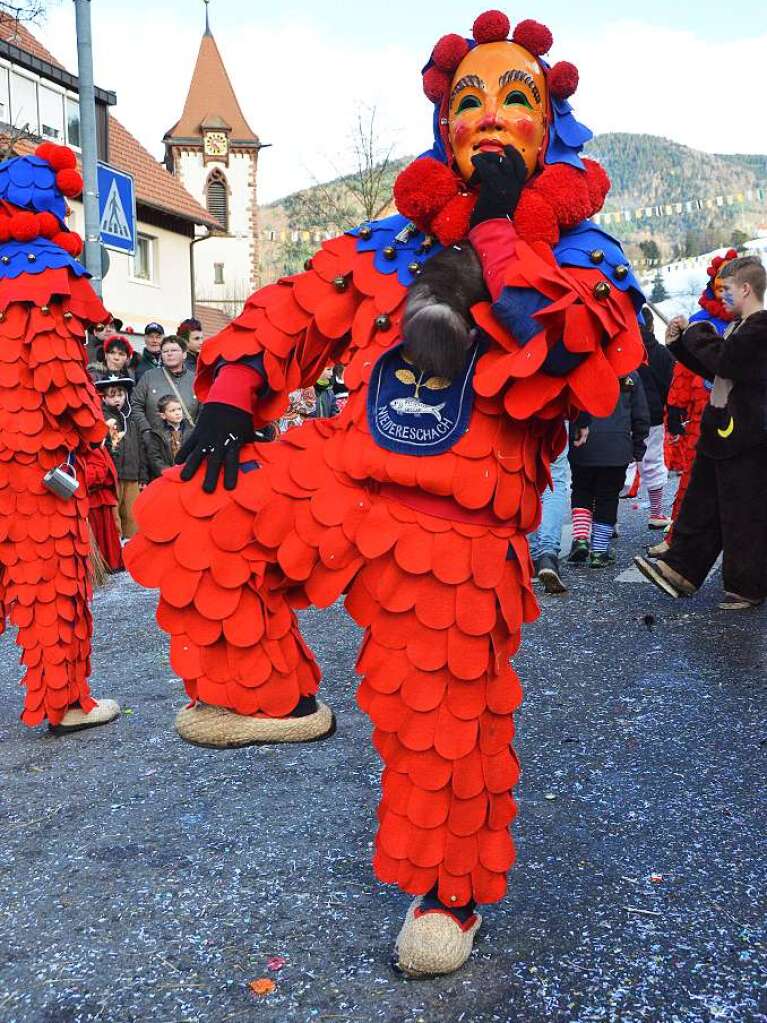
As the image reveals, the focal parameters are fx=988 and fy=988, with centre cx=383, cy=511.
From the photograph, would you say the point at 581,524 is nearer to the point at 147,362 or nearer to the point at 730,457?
the point at 730,457

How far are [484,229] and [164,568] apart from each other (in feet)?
3.20

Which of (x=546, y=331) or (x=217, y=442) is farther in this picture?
(x=217, y=442)

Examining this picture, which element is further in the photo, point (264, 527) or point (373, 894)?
point (373, 894)

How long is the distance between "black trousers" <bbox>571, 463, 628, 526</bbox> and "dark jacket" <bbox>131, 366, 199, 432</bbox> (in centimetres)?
294

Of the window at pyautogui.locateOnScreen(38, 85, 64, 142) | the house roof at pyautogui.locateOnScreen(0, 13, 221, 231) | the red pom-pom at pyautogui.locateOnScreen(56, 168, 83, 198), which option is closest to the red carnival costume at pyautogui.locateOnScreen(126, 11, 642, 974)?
the red pom-pom at pyautogui.locateOnScreen(56, 168, 83, 198)

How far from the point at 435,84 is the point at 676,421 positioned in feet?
19.1

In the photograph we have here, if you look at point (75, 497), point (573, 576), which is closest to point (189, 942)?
point (75, 497)

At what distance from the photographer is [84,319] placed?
12.1ft

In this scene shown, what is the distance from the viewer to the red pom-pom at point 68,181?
3.69 metres

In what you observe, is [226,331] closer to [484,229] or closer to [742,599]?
[484,229]

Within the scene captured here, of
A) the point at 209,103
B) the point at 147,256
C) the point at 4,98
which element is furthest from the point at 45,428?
the point at 209,103

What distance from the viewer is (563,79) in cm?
218

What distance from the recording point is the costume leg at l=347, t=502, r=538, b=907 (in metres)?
2.07

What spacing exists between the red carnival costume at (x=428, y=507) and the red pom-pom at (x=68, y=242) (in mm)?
1812
